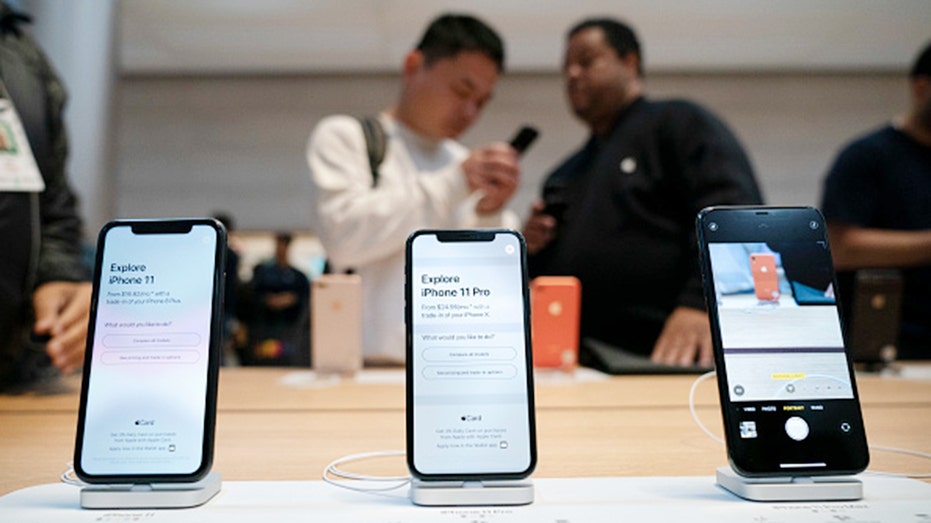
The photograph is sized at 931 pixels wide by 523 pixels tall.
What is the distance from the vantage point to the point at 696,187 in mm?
1454

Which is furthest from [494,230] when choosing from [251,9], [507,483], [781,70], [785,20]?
[781,70]

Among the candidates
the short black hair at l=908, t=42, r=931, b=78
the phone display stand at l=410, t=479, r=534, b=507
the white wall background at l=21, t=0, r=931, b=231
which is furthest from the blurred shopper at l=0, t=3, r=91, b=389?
the white wall background at l=21, t=0, r=931, b=231

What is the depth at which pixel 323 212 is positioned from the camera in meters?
1.40

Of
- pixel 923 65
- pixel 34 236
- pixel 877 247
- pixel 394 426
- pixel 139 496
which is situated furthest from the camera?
pixel 923 65

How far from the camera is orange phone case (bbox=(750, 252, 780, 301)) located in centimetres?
59

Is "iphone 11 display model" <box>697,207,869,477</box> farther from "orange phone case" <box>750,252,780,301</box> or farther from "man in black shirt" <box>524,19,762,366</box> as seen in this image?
"man in black shirt" <box>524,19,762,366</box>

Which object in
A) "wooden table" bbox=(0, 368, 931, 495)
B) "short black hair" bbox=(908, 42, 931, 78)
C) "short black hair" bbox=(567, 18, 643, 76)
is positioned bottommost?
"wooden table" bbox=(0, 368, 931, 495)

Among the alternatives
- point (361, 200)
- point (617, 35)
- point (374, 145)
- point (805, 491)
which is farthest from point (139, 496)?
point (617, 35)

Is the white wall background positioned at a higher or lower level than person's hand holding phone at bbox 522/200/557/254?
higher

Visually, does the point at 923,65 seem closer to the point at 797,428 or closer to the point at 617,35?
the point at 617,35

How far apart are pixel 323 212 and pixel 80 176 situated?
7.04 feet

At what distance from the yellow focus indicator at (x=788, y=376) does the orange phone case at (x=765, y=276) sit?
2.7 inches

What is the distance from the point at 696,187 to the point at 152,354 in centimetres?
122

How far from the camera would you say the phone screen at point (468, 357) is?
526mm
